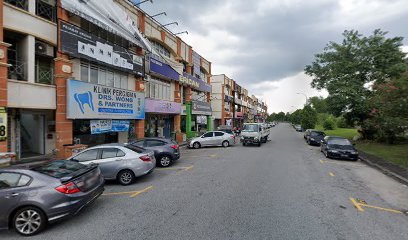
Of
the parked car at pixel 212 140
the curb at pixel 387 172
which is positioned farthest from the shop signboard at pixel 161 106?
the curb at pixel 387 172

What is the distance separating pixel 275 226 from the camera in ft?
16.0

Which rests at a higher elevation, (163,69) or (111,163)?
(163,69)

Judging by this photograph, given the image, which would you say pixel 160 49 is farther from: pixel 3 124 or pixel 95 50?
pixel 3 124

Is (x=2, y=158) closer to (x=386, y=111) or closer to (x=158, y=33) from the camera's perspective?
(x=158, y=33)

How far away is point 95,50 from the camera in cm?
1374

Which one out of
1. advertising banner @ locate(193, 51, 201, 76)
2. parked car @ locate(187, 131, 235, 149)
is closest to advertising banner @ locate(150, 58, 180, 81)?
advertising banner @ locate(193, 51, 201, 76)

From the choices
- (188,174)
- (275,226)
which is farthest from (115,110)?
(275,226)

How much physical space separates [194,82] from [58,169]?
77.3 ft

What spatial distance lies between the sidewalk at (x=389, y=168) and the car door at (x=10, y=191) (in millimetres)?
12987

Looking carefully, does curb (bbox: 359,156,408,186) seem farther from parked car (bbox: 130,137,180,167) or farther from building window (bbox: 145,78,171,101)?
building window (bbox: 145,78,171,101)

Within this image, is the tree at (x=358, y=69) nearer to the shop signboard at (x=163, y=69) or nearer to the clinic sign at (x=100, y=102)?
the shop signboard at (x=163, y=69)

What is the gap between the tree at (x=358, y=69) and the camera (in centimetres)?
2153

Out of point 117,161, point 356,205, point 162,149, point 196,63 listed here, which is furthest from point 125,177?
point 196,63

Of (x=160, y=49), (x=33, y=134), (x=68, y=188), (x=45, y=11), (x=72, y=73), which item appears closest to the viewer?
(x=68, y=188)
